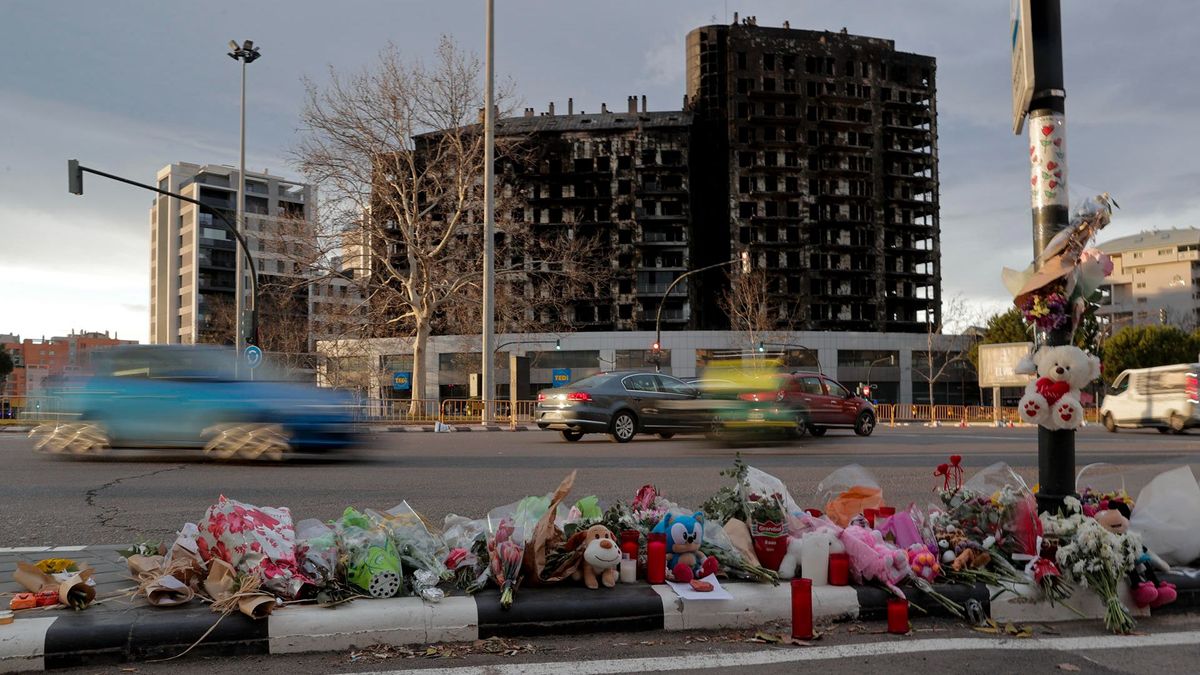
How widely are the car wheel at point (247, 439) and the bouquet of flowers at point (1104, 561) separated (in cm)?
1040

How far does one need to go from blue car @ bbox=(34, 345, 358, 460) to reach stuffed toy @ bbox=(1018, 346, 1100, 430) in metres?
9.75

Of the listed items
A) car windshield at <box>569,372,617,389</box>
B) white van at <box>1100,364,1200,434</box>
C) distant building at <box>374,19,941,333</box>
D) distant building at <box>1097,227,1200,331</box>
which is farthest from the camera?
distant building at <box>1097,227,1200,331</box>

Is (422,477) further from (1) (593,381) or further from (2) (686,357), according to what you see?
(2) (686,357)

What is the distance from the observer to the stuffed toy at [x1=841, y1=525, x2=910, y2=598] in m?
4.31

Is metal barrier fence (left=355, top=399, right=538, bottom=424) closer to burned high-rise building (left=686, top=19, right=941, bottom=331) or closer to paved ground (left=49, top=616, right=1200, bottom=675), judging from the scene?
paved ground (left=49, top=616, right=1200, bottom=675)

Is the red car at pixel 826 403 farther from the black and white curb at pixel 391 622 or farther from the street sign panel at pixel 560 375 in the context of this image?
the street sign panel at pixel 560 375

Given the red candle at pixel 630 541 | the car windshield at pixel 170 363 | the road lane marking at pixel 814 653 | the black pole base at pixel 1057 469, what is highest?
the car windshield at pixel 170 363

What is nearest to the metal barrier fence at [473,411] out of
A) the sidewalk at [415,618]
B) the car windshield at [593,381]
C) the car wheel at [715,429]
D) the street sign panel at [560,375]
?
Result: the car windshield at [593,381]

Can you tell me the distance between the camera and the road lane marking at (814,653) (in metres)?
3.39

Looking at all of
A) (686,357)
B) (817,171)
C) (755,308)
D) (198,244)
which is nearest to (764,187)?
(817,171)

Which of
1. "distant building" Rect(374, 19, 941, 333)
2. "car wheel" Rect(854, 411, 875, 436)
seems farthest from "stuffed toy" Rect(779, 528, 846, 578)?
"distant building" Rect(374, 19, 941, 333)

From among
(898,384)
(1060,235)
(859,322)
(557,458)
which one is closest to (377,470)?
(557,458)

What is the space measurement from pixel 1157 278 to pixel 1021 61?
142 m

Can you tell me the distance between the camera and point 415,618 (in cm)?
379
